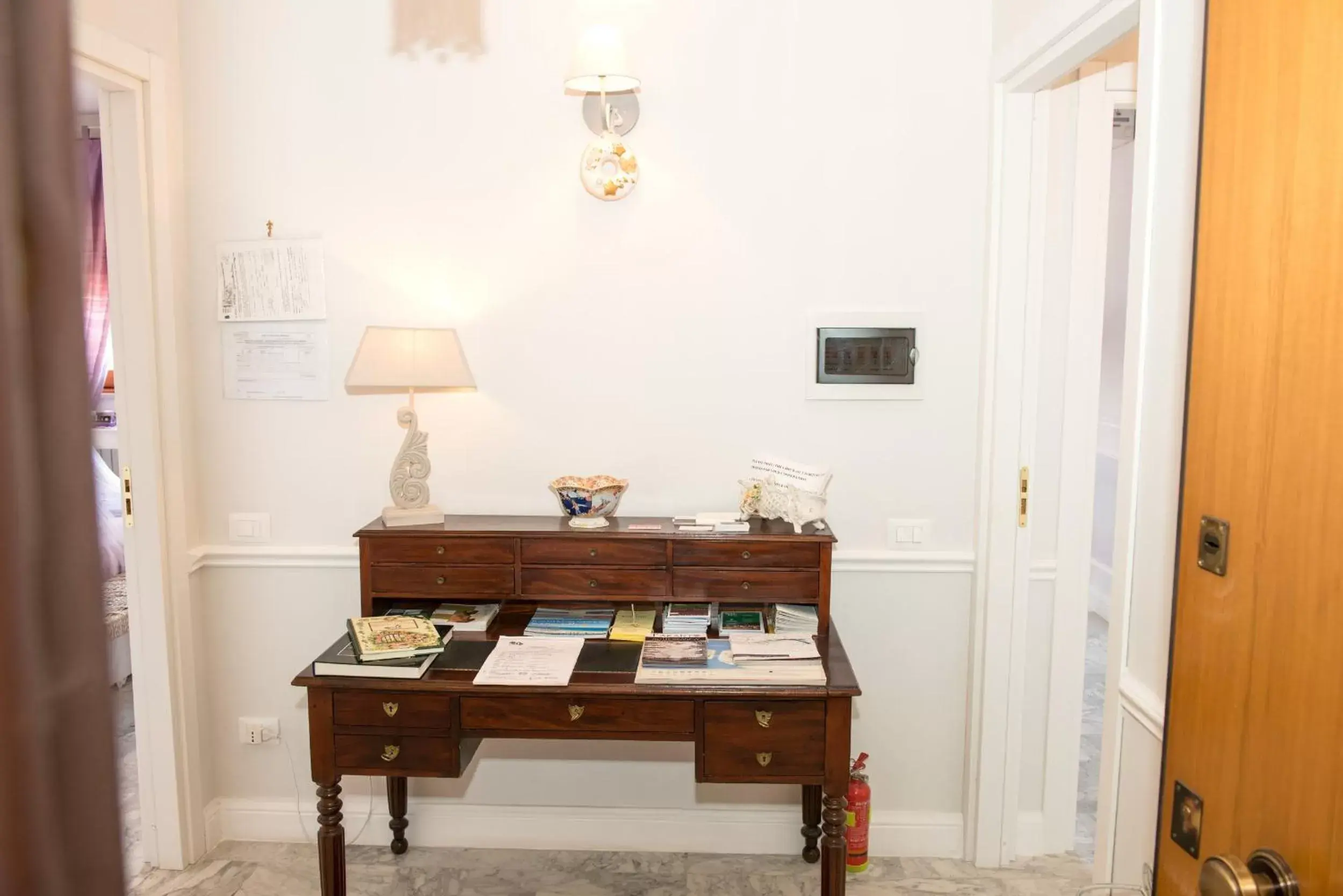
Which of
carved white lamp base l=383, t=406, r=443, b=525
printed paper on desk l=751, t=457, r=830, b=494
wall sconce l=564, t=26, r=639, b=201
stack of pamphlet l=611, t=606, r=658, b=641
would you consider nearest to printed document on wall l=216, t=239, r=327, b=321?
carved white lamp base l=383, t=406, r=443, b=525

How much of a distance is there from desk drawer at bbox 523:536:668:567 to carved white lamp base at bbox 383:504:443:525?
30 cm

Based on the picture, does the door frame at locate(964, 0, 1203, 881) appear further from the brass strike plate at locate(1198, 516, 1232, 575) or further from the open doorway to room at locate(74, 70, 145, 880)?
the open doorway to room at locate(74, 70, 145, 880)

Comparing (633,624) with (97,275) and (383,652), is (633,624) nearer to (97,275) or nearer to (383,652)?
(383,652)

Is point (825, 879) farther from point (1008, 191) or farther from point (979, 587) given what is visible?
point (1008, 191)

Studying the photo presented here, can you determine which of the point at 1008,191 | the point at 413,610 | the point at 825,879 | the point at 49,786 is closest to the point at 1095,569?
the point at 1008,191

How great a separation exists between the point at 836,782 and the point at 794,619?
0.49 metres

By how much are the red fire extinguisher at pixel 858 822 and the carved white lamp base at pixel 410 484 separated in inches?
58.8

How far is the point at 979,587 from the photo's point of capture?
2850mm

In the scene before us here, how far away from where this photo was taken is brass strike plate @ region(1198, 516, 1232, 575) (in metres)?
1.14

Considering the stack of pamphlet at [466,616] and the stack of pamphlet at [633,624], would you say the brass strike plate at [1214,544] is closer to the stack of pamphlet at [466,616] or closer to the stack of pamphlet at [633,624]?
the stack of pamphlet at [633,624]

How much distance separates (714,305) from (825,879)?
63.6 inches

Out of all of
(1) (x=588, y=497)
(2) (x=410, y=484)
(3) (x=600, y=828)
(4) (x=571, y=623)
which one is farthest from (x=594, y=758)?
(2) (x=410, y=484)

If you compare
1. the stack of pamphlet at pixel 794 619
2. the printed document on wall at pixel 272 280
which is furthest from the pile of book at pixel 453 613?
the printed document on wall at pixel 272 280

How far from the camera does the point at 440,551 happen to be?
2.64 metres
